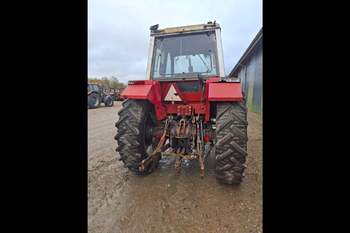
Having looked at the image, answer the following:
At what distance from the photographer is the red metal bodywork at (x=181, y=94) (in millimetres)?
2697

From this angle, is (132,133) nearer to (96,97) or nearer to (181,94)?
(181,94)

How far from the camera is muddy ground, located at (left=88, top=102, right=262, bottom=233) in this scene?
2.10 meters

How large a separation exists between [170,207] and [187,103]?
5.24ft

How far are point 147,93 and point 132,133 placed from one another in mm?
585

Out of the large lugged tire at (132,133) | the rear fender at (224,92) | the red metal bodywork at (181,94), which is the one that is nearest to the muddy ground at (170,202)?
the large lugged tire at (132,133)

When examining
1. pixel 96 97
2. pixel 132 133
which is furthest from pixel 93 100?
pixel 132 133

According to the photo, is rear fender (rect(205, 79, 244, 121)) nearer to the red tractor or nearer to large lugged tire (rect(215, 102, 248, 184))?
the red tractor

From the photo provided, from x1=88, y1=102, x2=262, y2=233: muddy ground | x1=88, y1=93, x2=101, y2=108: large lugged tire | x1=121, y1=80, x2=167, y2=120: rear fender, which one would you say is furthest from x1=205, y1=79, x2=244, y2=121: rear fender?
x1=88, y1=93, x2=101, y2=108: large lugged tire

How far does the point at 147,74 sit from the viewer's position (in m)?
3.72

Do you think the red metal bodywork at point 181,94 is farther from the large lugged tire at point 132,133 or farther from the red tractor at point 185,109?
the large lugged tire at point 132,133

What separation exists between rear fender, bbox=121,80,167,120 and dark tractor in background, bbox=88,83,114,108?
1293 cm
